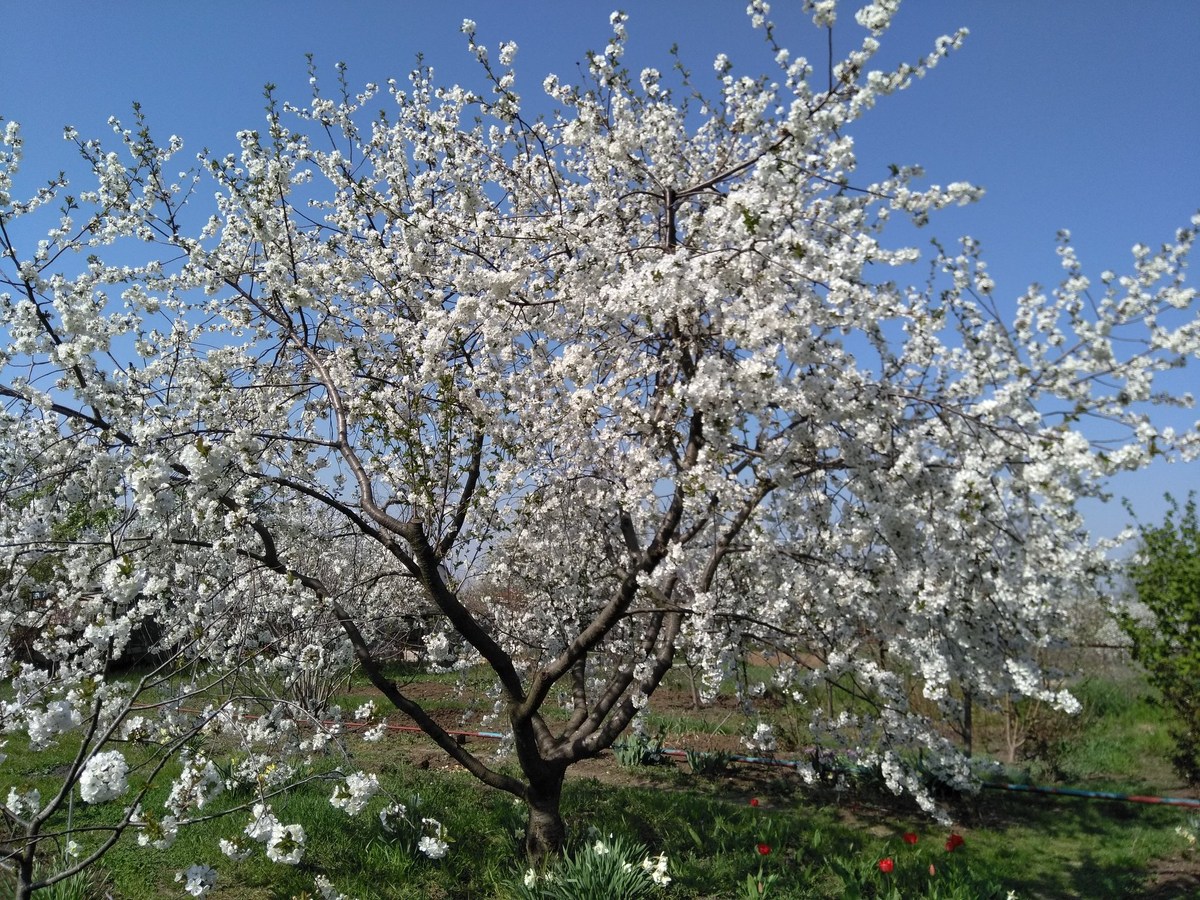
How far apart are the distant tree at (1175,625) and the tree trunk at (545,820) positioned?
7.05m

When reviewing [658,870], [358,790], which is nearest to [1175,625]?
[658,870]

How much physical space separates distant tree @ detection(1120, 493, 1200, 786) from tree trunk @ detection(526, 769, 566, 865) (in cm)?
705

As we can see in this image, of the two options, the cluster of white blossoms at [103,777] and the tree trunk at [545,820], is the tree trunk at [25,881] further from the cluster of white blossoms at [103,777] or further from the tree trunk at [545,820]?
the tree trunk at [545,820]

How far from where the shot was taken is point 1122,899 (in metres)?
5.82

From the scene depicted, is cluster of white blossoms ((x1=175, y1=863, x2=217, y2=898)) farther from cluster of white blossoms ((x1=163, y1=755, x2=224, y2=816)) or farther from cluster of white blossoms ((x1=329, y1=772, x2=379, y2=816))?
cluster of white blossoms ((x1=329, y1=772, x2=379, y2=816))

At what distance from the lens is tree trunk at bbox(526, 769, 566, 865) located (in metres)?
4.94

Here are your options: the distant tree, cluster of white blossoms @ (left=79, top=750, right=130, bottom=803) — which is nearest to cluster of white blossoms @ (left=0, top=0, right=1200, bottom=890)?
cluster of white blossoms @ (left=79, top=750, right=130, bottom=803)

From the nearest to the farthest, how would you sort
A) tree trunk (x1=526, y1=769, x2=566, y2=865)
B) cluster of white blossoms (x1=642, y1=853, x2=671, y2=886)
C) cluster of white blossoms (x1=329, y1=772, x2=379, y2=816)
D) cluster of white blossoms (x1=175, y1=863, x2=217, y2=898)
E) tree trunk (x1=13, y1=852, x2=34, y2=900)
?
tree trunk (x1=13, y1=852, x2=34, y2=900) → cluster of white blossoms (x1=175, y1=863, x2=217, y2=898) → cluster of white blossoms (x1=329, y1=772, x2=379, y2=816) → cluster of white blossoms (x1=642, y1=853, x2=671, y2=886) → tree trunk (x1=526, y1=769, x2=566, y2=865)

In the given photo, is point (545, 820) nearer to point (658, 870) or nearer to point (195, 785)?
point (658, 870)

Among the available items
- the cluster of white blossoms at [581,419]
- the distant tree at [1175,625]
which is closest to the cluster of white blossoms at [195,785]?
the cluster of white blossoms at [581,419]

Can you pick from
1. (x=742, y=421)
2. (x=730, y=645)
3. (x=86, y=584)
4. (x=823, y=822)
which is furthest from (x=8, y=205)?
(x=823, y=822)

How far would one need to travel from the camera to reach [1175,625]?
8.35 metres

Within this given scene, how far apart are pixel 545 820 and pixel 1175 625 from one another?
310 inches

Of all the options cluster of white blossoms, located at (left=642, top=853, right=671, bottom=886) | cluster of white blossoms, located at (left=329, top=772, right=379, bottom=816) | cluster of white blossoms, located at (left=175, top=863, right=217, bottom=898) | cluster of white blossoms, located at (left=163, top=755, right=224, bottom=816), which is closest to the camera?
cluster of white blossoms, located at (left=175, top=863, right=217, bottom=898)
